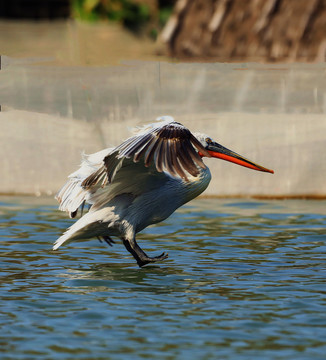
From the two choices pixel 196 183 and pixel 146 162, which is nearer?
pixel 146 162

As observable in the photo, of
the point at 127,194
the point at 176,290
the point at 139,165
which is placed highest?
the point at 139,165

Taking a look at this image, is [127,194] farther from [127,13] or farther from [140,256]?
[127,13]

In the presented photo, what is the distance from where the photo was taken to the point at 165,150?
22.4 feet

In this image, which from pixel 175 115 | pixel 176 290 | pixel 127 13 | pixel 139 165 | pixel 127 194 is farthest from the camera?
pixel 127 13

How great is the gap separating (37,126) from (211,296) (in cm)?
568

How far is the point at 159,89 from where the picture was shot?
478 inches

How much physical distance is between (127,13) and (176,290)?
14387 mm

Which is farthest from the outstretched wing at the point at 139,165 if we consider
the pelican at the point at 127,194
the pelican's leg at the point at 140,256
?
the pelican's leg at the point at 140,256

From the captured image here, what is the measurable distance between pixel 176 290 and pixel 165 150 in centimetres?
114

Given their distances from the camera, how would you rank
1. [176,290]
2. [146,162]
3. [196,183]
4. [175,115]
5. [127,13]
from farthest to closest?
1. [127,13]
2. [175,115]
3. [196,183]
4. [176,290]
5. [146,162]

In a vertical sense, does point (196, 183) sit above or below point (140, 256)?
above

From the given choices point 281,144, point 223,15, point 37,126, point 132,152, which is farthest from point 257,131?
point 132,152

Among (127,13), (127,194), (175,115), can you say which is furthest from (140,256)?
(127,13)

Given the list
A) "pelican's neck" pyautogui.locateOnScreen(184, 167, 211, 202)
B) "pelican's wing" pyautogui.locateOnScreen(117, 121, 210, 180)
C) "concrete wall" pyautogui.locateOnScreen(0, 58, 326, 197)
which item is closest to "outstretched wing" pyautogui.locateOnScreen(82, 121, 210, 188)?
"pelican's wing" pyautogui.locateOnScreen(117, 121, 210, 180)
